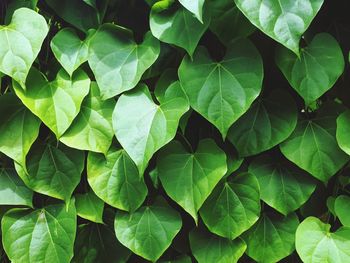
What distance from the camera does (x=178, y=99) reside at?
1.27 meters

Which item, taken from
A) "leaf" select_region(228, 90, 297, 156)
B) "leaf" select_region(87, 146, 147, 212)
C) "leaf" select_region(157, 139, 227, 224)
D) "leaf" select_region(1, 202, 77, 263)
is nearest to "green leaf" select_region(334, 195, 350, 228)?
"leaf" select_region(228, 90, 297, 156)

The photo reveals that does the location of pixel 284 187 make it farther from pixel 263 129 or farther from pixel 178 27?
pixel 178 27

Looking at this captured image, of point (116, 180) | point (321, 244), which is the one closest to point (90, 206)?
point (116, 180)

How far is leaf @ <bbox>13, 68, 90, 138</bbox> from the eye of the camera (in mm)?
1276

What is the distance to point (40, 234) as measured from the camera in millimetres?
1410

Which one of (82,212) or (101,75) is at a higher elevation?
(101,75)

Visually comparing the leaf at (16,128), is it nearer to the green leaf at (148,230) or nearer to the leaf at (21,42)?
the leaf at (21,42)

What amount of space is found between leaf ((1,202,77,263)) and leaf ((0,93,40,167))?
0.21 meters

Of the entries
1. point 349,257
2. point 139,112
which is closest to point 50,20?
point 139,112

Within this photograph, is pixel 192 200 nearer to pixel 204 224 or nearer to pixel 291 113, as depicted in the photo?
pixel 204 224

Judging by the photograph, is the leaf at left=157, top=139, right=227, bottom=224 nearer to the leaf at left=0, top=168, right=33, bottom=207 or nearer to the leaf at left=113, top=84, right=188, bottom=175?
the leaf at left=113, top=84, right=188, bottom=175

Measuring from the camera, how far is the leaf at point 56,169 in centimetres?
137

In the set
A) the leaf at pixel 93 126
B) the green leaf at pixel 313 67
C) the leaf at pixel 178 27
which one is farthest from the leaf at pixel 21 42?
the green leaf at pixel 313 67

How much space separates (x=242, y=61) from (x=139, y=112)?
1.04 ft
